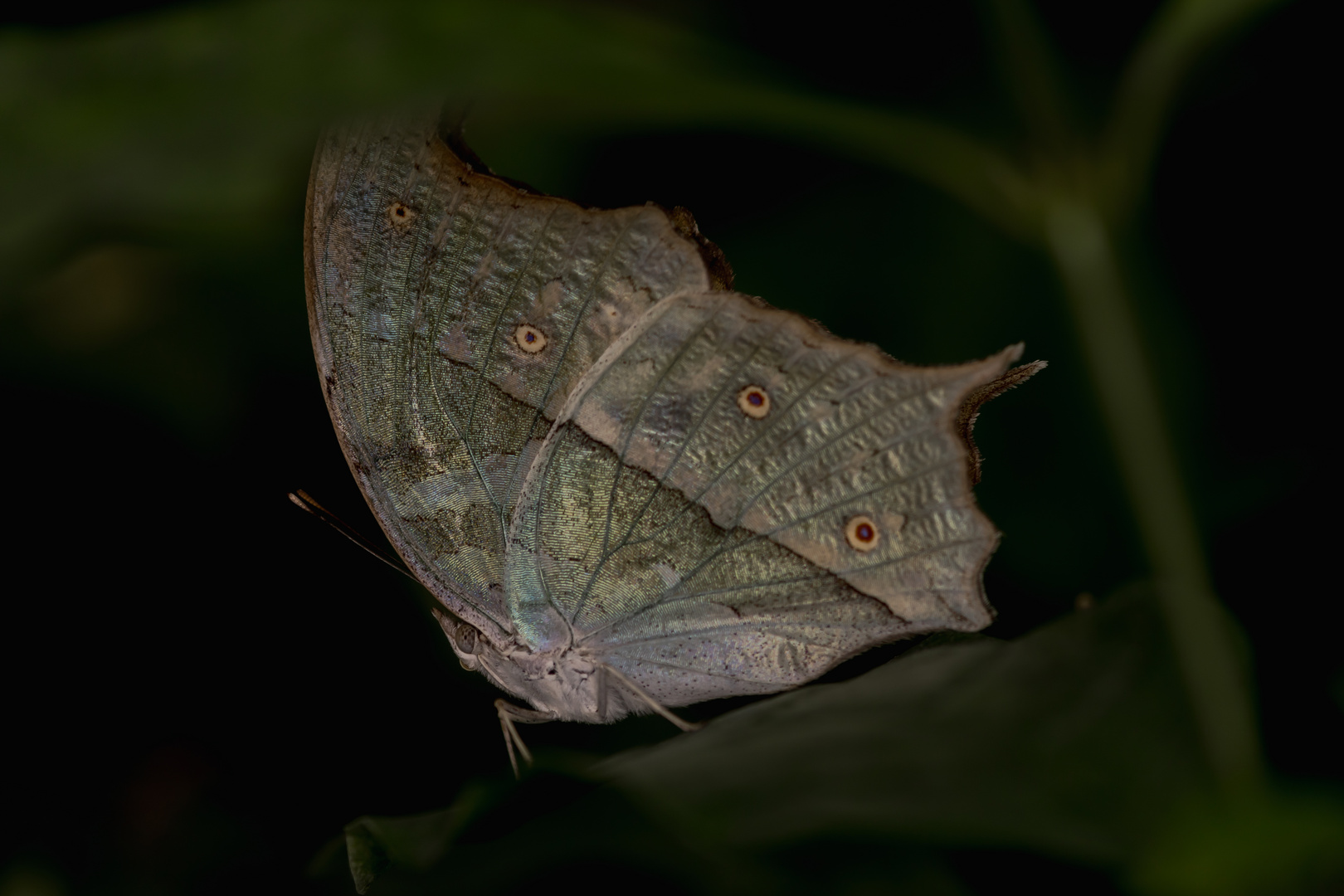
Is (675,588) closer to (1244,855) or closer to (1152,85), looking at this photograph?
(1244,855)

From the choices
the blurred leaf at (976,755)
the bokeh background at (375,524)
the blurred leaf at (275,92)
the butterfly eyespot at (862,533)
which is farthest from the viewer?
the bokeh background at (375,524)

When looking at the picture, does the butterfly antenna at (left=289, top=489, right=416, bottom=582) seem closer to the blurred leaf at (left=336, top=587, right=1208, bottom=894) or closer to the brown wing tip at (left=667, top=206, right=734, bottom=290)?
the brown wing tip at (left=667, top=206, right=734, bottom=290)

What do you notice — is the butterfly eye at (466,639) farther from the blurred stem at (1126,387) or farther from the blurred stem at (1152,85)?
the blurred stem at (1152,85)

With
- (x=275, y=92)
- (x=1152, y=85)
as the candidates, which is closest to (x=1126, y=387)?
(x=1152, y=85)

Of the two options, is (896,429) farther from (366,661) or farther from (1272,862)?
(366,661)

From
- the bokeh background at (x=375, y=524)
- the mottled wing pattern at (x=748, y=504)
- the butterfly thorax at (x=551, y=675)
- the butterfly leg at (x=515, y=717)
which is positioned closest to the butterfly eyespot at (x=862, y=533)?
the mottled wing pattern at (x=748, y=504)

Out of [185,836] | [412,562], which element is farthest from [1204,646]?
[185,836]

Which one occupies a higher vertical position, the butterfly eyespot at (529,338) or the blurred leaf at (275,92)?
the blurred leaf at (275,92)
